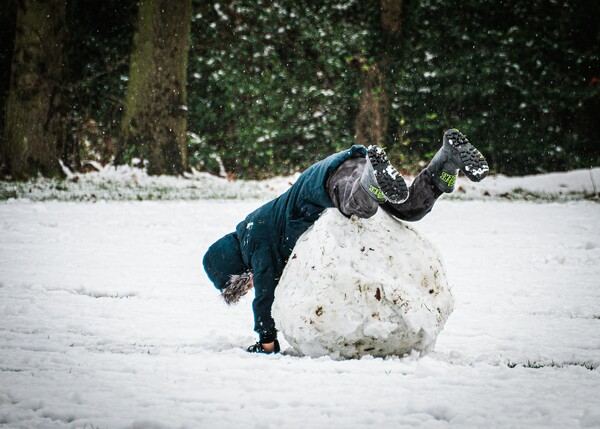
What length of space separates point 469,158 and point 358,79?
10515 millimetres

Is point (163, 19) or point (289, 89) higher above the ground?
point (163, 19)

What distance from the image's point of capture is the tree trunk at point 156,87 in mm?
11805

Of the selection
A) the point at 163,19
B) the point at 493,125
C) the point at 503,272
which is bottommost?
the point at 503,272

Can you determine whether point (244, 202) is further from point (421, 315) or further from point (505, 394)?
point (505, 394)

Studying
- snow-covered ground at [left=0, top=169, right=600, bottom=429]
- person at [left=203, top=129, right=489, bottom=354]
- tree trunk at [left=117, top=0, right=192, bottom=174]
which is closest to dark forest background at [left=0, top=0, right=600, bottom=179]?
tree trunk at [left=117, top=0, right=192, bottom=174]

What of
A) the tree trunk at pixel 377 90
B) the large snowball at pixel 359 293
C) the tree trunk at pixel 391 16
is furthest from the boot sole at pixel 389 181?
the tree trunk at pixel 391 16

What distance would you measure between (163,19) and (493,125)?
697 cm

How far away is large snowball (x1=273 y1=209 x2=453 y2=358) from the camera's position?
9.62 ft

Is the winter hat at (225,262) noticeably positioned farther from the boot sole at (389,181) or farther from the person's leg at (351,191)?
the boot sole at (389,181)

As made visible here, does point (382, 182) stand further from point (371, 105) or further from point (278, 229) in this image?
point (371, 105)

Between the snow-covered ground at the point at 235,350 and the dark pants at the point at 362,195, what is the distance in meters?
0.70

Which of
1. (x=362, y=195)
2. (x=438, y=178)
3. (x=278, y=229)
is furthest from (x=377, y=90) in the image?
(x=362, y=195)

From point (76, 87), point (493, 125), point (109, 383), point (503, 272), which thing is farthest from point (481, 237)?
point (76, 87)

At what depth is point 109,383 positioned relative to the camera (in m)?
2.48
